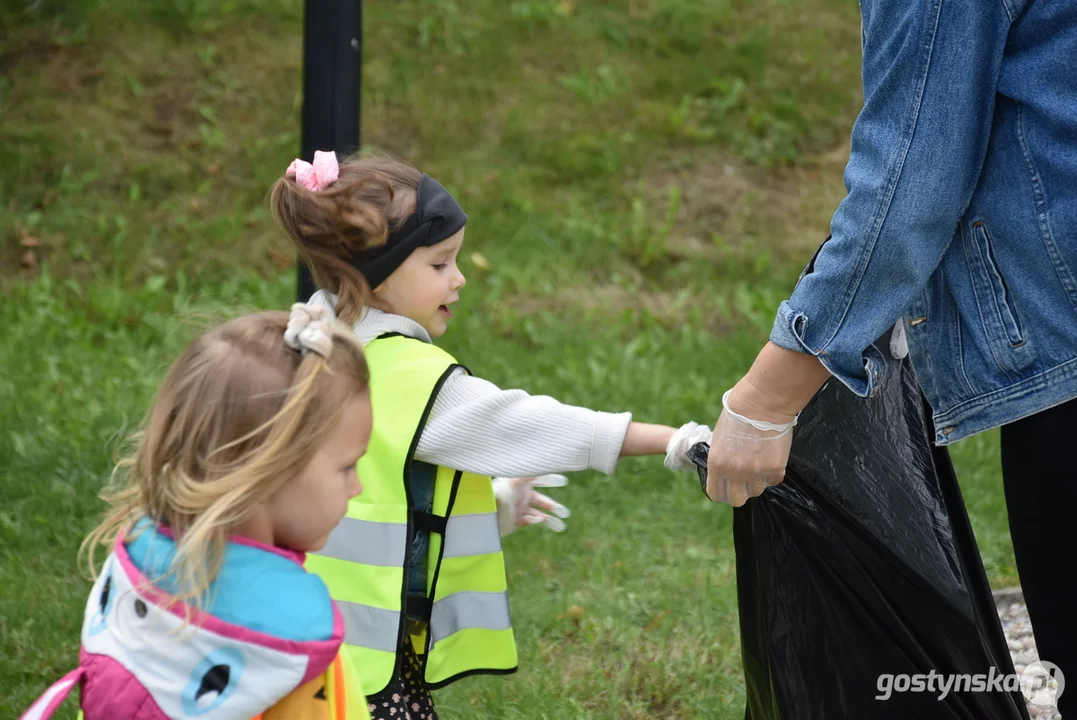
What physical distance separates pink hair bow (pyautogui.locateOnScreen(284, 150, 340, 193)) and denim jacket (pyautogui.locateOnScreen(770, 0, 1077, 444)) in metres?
1.06

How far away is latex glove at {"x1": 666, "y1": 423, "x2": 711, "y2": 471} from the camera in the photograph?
8.43 feet

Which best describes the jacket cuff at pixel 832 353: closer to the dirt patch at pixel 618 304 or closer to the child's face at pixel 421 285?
the child's face at pixel 421 285

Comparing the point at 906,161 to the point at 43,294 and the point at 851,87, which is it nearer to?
the point at 43,294

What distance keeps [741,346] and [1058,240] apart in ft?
14.8

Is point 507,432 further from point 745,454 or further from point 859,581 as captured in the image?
point 859,581

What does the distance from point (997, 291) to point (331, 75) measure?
224 cm

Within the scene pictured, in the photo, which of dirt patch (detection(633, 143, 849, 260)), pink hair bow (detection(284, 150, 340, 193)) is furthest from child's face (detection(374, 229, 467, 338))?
dirt patch (detection(633, 143, 849, 260))

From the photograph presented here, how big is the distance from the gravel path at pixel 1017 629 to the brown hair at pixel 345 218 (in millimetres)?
2312

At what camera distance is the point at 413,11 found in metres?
8.77

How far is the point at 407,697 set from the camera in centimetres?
279

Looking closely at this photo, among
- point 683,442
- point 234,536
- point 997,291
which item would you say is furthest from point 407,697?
point 997,291

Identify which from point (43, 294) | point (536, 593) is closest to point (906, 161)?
point (536, 593)

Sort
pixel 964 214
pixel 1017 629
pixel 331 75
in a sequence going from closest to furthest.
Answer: pixel 964 214 → pixel 331 75 → pixel 1017 629

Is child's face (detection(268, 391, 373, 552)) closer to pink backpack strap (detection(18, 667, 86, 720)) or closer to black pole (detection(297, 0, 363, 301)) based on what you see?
pink backpack strap (detection(18, 667, 86, 720))
